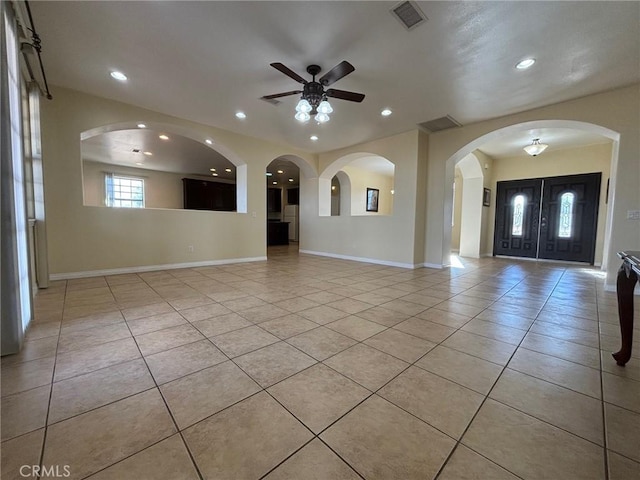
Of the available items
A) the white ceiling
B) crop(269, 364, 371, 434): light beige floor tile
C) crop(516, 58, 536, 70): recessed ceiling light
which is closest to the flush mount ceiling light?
the white ceiling

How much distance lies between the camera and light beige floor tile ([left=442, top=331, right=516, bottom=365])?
→ 6.07ft

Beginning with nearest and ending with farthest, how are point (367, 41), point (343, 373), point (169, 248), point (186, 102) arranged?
point (343, 373), point (367, 41), point (186, 102), point (169, 248)

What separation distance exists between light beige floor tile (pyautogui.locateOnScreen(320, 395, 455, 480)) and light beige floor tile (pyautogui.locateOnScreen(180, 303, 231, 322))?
182 centimetres

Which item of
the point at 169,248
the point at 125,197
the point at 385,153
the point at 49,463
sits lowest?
the point at 49,463

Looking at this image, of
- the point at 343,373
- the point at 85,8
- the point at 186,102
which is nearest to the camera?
the point at 343,373

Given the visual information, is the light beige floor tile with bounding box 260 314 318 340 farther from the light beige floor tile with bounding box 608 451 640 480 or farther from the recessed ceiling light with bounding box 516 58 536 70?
the recessed ceiling light with bounding box 516 58 536 70

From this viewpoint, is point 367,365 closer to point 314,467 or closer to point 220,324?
point 314,467

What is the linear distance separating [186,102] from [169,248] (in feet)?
8.80

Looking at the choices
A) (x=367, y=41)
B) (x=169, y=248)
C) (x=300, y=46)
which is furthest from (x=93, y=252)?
(x=367, y=41)

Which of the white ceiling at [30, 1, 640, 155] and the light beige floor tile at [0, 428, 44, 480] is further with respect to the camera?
the white ceiling at [30, 1, 640, 155]

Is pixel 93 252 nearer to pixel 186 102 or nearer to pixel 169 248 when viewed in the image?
pixel 169 248

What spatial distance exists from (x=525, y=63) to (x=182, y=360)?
4595 millimetres

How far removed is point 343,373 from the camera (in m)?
1.62

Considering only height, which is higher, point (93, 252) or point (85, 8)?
point (85, 8)
